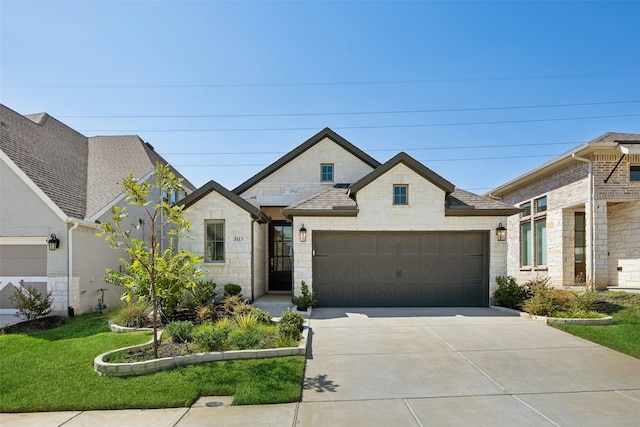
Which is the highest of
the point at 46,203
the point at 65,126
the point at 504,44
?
the point at 504,44

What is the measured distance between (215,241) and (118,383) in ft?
23.6

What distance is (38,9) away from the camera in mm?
9562

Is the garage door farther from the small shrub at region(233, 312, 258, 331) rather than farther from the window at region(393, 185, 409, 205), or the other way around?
the small shrub at region(233, 312, 258, 331)

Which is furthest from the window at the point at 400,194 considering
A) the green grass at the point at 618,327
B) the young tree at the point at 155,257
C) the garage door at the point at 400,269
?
the young tree at the point at 155,257

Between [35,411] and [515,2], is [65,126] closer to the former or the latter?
[35,411]

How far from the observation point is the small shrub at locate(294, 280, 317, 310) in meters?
11.1

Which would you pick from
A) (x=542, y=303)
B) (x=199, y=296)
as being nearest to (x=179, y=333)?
(x=199, y=296)

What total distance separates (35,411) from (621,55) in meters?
21.7

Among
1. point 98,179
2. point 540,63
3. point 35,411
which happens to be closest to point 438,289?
point 35,411

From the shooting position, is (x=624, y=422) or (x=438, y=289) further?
(x=438, y=289)

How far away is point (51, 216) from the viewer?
10578 millimetres

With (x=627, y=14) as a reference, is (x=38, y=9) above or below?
below

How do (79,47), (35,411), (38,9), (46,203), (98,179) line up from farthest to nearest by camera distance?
(98,179)
(79,47)
(46,203)
(38,9)
(35,411)

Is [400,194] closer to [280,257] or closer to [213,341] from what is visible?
[280,257]
